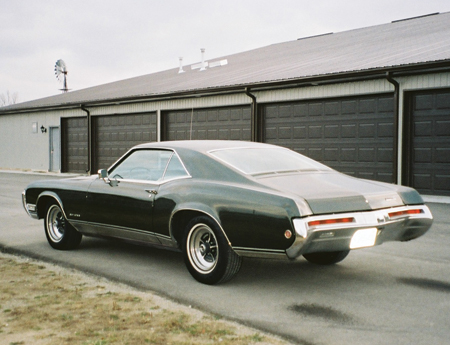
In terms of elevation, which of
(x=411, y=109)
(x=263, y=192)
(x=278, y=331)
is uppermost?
(x=411, y=109)

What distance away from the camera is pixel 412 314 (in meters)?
4.11

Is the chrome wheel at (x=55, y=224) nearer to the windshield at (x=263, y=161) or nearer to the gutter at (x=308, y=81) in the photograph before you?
the windshield at (x=263, y=161)

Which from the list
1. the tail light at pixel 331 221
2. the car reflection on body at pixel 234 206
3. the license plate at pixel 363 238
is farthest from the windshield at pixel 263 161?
the license plate at pixel 363 238

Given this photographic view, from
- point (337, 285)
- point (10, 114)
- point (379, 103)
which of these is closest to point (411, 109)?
point (379, 103)

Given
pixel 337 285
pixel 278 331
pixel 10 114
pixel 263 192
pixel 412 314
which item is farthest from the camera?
pixel 10 114

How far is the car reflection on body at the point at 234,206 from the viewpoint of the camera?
438cm

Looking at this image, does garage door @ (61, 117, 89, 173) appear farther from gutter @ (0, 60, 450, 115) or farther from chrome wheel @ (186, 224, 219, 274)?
chrome wheel @ (186, 224, 219, 274)

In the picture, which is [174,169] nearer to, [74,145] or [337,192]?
[337,192]

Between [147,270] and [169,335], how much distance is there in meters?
2.06

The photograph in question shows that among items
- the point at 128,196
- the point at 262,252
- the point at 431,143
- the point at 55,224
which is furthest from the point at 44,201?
the point at 431,143

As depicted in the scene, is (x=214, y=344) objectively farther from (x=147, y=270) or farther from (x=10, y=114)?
(x=10, y=114)

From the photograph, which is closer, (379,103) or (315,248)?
(315,248)

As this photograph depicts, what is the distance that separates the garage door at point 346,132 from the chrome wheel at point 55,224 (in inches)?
375

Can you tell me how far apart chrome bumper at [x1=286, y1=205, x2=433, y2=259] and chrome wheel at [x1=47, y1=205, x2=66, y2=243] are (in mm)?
3559
